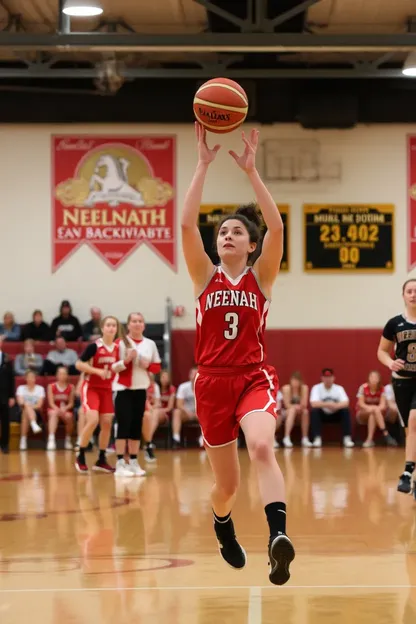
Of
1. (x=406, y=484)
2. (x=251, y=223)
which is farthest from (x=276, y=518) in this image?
(x=406, y=484)

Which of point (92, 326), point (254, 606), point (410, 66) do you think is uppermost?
point (410, 66)

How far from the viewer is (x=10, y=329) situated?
1936cm

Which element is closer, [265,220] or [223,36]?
[265,220]

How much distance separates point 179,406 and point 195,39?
670cm

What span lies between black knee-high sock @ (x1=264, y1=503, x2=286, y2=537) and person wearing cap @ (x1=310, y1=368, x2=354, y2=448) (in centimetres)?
1327

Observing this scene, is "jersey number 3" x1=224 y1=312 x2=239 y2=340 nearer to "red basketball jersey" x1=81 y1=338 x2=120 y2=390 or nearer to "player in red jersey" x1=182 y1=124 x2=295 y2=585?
"player in red jersey" x1=182 y1=124 x2=295 y2=585

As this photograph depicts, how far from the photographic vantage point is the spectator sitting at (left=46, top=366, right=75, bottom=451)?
17672 mm

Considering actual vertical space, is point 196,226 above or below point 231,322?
above

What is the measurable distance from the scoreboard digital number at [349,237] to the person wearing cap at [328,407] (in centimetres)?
259

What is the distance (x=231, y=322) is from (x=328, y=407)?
1324cm

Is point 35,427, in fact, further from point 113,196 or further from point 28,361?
point 113,196

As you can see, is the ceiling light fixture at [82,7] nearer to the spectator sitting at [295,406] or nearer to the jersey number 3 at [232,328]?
the spectator sitting at [295,406]

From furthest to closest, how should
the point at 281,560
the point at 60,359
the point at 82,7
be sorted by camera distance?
the point at 60,359
the point at 82,7
the point at 281,560

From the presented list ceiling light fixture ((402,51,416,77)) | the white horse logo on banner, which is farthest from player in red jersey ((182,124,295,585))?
the white horse logo on banner
